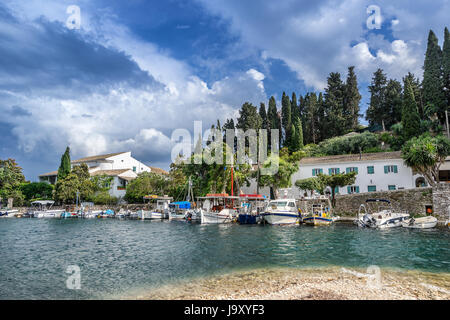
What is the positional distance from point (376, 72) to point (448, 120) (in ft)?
65.7

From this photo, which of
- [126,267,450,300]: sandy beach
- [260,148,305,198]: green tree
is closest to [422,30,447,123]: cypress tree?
[260,148,305,198]: green tree

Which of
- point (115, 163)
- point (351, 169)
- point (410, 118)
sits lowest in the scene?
point (351, 169)

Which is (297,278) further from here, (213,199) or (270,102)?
(270,102)

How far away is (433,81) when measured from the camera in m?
53.5

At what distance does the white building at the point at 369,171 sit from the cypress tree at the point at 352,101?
83.3 feet

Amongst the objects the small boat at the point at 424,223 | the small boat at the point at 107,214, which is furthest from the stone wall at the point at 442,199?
the small boat at the point at 107,214

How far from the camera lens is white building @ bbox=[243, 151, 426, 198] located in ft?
135

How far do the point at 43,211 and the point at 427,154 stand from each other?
65.5 metres

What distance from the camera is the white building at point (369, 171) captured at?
41.1m

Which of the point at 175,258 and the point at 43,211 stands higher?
the point at 43,211

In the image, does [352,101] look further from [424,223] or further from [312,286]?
[312,286]

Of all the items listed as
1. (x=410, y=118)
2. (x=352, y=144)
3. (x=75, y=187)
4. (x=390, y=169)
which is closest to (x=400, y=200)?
(x=390, y=169)

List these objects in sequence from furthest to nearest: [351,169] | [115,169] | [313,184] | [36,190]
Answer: [115,169] < [36,190] < [351,169] < [313,184]

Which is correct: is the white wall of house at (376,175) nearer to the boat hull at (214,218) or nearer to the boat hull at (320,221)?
the boat hull at (320,221)
